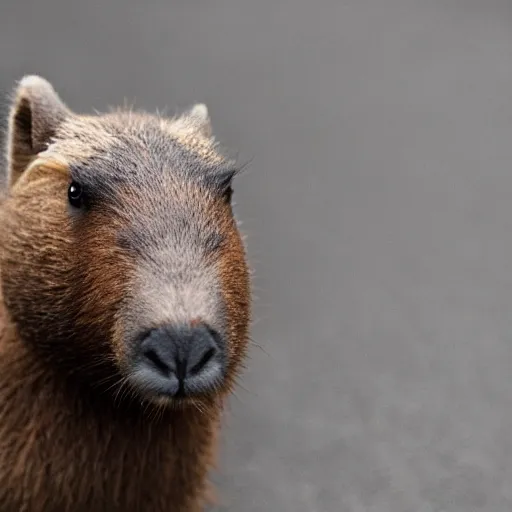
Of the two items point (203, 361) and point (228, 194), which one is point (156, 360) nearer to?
point (203, 361)

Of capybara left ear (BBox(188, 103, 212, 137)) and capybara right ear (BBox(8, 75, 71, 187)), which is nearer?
capybara right ear (BBox(8, 75, 71, 187))

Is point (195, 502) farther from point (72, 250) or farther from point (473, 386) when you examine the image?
point (473, 386)

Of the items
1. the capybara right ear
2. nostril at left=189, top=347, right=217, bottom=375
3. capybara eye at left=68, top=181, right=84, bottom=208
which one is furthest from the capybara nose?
the capybara right ear

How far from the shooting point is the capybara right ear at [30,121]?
227cm

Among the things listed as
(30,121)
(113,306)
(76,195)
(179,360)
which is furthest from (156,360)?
(30,121)

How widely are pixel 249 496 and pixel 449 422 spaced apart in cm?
81

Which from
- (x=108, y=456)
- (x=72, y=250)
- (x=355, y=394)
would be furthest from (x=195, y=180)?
(x=355, y=394)

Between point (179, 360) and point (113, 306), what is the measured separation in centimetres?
20

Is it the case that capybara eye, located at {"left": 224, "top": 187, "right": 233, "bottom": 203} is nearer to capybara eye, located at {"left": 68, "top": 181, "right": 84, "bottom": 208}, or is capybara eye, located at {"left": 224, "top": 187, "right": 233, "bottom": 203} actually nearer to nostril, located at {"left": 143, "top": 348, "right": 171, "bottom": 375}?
capybara eye, located at {"left": 68, "top": 181, "right": 84, "bottom": 208}

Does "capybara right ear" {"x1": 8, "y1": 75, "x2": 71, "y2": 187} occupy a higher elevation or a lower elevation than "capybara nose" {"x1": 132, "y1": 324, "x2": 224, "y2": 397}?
higher

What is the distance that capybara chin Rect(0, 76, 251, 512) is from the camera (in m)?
1.91

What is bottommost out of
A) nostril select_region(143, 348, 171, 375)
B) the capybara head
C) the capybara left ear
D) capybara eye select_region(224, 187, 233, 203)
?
nostril select_region(143, 348, 171, 375)

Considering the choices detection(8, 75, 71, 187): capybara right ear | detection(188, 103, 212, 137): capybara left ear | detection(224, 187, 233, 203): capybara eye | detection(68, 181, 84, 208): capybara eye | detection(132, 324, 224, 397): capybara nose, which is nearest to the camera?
detection(132, 324, 224, 397): capybara nose

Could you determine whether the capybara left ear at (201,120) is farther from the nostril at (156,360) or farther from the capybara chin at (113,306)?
the nostril at (156,360)
